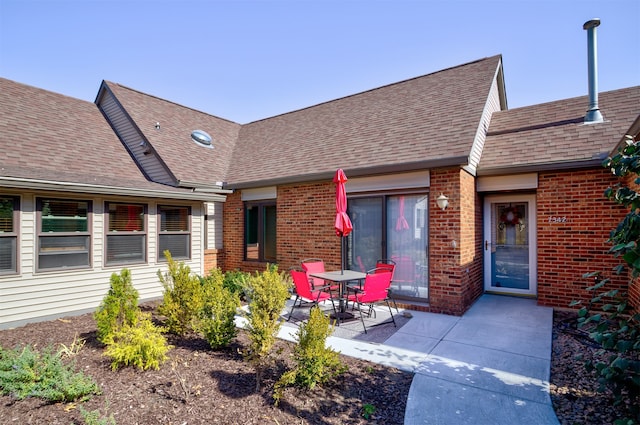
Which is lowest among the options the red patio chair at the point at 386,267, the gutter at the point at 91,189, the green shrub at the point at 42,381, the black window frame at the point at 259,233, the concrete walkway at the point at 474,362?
the concrete walkway at the point at 474,362

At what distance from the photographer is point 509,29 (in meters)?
8.19

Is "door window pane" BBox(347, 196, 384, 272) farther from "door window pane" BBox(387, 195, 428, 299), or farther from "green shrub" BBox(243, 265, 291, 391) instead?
"green shrub" BBox(243, 265, 291, 391)

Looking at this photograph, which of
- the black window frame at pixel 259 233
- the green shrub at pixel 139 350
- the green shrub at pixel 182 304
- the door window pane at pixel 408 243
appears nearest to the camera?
the green shrub at pixel 139 350

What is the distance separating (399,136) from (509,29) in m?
3.90

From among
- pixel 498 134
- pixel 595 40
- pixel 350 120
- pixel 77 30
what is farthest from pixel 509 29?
pixel 77 30

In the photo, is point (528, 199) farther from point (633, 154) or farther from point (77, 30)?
point (77, 30)

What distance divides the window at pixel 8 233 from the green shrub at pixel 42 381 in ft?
10.7

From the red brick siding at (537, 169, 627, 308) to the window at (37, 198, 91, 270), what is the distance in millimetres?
9734

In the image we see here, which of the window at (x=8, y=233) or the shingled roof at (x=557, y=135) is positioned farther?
the shingled roof at (x=557, y=135)

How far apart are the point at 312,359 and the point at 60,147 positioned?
8.33m

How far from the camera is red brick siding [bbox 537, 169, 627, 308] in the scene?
634 cm

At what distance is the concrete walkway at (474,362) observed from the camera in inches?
126

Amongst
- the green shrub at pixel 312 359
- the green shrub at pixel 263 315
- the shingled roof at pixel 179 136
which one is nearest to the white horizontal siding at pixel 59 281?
the shingled roof at pixel 179 136

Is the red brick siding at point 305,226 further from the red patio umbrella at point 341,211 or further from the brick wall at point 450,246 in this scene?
the brick wall at point 450,246
